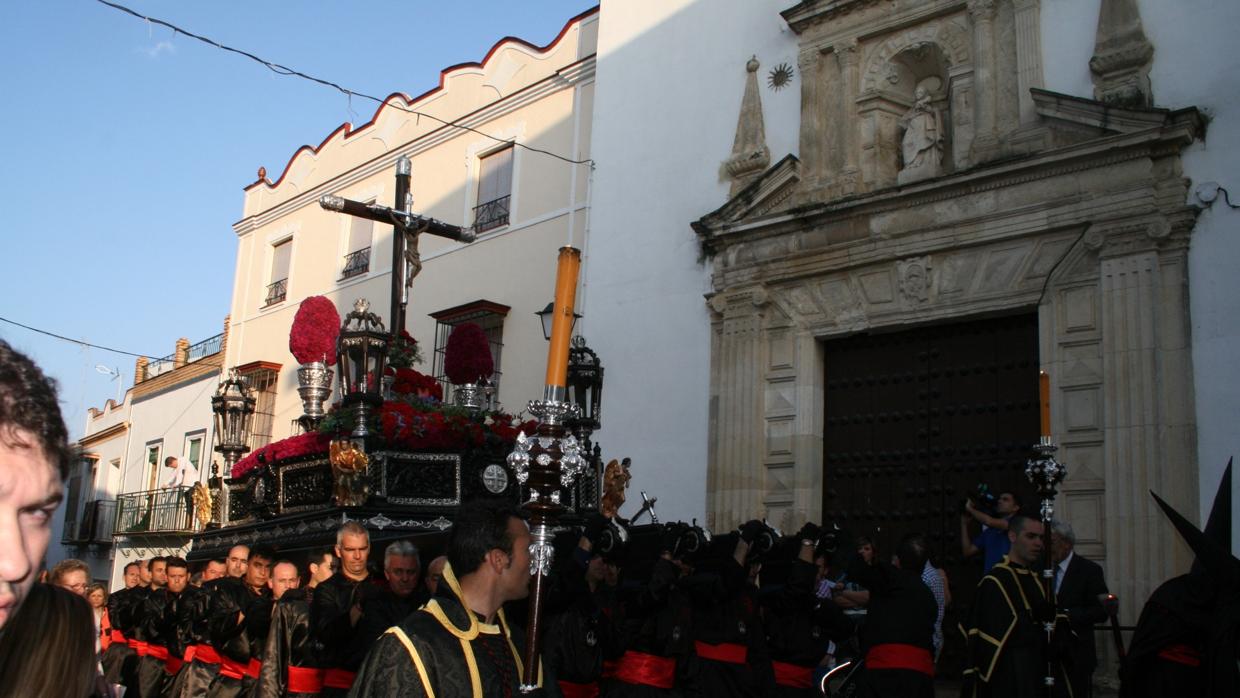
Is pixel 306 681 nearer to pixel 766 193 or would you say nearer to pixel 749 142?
pixel 766 193

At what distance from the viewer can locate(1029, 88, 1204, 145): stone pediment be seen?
30.8 feet

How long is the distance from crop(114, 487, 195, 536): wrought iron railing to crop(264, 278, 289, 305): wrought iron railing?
4.02 meters

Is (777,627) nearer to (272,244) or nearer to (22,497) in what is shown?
(22,497)

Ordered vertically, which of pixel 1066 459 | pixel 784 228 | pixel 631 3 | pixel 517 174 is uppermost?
pixel 631 3

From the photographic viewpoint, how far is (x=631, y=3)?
1500 cm

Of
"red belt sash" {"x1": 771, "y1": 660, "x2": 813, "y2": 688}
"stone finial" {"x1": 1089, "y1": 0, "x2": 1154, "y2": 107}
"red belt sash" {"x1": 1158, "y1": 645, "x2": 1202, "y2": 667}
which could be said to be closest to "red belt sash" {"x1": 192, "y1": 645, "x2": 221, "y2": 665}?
"red belt sash" {"x1": 771, "y1": 660, "x2": 813, "y2": 688}

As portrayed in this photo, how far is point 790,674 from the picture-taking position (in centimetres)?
773

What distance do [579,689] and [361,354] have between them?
11.9ft

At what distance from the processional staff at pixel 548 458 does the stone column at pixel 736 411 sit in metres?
7.82

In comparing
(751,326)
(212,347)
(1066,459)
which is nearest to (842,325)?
(751,326)

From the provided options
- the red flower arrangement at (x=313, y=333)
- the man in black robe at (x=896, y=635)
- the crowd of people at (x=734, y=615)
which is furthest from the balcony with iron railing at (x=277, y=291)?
the man in black robe at (x=896, y=635)

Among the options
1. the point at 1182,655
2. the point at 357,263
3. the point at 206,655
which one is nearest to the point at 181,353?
the point at 357,263

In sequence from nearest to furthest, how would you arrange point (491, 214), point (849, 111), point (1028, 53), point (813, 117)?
point (1028, 53), point (849, 111), point (813, 117), point (491, 214)

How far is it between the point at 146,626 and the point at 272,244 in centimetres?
1457
